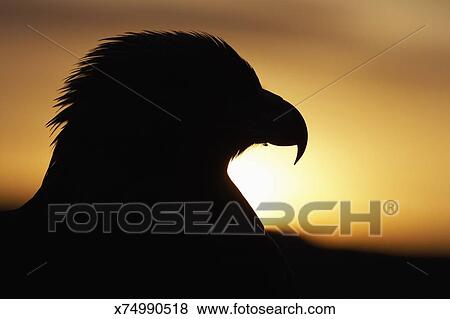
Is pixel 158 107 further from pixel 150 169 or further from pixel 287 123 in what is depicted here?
pixel 287 123

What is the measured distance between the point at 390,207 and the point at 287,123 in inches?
20.9

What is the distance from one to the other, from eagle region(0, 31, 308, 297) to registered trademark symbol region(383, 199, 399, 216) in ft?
1.38

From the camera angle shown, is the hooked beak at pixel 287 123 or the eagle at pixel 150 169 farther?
the hooked beak at pixel 287 123

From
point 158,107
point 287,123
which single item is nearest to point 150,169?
point 158,107

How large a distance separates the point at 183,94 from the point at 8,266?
95 cm

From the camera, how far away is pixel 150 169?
9.53ft

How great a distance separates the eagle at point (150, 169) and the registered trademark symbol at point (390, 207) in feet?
1.38

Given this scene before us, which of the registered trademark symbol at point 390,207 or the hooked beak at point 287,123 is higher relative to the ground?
the hooked beak at point 287,123

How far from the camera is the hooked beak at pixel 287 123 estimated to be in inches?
118

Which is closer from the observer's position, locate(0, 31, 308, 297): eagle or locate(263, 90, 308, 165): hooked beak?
locate(0, 31, 308, 297): eagle

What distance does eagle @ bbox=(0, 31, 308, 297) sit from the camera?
112 inches

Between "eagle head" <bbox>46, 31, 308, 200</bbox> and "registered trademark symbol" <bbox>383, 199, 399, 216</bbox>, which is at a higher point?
"eagle head" <bbox>46, 31, 308, 200</bbox>

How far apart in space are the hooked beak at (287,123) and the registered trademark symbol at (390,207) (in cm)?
39

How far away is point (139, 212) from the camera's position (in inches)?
111
